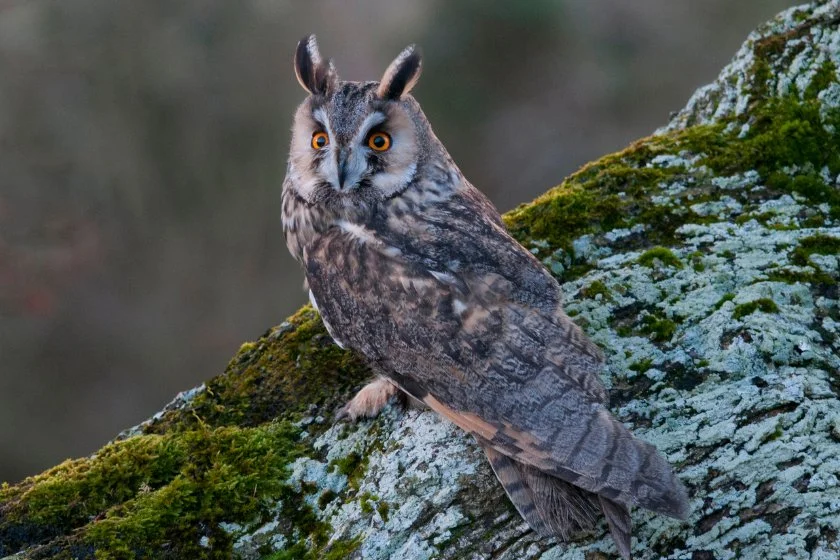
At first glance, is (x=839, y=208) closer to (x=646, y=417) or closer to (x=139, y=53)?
(x=646, y=417)

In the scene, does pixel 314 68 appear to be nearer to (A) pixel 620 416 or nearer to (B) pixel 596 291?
(B) pixel 596 291

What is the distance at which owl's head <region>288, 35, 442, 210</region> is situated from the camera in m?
2.87

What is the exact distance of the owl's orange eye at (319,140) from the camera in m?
2.95

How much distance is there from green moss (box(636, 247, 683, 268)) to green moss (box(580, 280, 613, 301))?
19 centimetres

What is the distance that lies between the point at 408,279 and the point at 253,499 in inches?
34.1

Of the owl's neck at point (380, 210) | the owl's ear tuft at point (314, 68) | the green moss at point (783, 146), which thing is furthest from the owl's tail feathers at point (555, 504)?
the green moss at point (783, 146)

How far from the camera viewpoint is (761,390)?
91.6 inches

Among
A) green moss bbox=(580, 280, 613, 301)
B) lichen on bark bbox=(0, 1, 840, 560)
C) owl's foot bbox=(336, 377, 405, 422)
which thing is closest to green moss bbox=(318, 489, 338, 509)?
lichen on bark bbox=(0, 1, 840, 560)

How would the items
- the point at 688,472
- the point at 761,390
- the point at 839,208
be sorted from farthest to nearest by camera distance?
the point at 839,208, the point at 761,390, the point at 688,472

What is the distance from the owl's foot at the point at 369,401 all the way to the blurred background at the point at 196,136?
4.12 metres

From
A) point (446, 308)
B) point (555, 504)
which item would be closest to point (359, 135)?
point (446, 308)

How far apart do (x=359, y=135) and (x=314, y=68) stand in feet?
1.31

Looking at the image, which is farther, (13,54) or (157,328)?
(157,328)

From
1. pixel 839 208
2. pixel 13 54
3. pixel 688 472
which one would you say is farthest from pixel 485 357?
pixel 13 54
